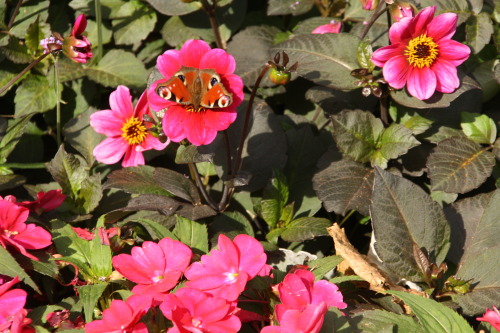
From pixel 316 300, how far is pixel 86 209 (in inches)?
32.8

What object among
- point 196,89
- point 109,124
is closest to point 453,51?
point 196,89

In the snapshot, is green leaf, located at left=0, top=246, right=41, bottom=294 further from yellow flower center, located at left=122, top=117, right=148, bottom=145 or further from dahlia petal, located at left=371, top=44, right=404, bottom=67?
dahlia petal, located at left=371, top=44, right=404, bottom=67

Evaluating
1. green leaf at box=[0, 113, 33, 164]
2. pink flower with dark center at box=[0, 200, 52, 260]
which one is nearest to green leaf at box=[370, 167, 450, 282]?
pink flower with dark center at box=[0, 200, 52, 260]

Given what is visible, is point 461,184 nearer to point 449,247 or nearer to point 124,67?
point 449,247

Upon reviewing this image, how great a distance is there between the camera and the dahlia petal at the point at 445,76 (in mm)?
1769

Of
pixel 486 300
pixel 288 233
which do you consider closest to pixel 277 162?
pixel 288 233

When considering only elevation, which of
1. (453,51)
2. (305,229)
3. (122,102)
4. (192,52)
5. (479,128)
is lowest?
(305,229)

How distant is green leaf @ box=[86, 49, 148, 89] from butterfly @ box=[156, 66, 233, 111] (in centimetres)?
68

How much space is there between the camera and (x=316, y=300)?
130 centimetres

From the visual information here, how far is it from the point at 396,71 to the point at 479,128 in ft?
1.14

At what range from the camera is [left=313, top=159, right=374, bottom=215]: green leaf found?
178 cm

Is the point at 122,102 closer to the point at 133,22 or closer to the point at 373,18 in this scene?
the point at 133,22

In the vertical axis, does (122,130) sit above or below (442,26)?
below

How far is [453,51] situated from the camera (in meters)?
1.77
